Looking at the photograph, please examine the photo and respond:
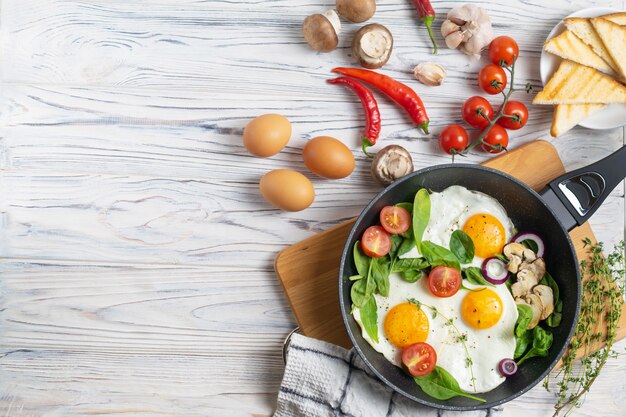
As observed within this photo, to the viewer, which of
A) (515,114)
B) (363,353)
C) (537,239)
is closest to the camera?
(363,353)

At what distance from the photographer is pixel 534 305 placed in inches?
74.8

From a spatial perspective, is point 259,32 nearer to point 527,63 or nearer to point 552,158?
point 527,63

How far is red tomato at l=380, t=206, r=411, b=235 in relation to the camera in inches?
74.2

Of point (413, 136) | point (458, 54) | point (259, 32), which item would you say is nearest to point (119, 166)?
point (259, 32)

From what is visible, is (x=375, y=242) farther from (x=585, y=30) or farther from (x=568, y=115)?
(x=585, y=30)

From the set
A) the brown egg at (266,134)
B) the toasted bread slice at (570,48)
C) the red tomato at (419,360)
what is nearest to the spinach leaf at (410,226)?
the red tomato at (419,360)

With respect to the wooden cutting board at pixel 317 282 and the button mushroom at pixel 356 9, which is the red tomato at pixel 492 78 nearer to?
the button mushroom at pixel 356 9

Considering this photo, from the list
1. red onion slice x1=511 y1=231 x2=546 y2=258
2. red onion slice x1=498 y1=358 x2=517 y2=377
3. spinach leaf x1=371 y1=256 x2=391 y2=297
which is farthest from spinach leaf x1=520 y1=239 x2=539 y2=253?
spinach leaf x1=371 y1=256 x2=391 y2=297

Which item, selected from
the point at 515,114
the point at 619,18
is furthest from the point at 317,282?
the point at 619,18

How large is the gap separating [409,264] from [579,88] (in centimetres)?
84

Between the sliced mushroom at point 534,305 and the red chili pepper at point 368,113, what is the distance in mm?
671

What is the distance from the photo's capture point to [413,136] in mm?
2133

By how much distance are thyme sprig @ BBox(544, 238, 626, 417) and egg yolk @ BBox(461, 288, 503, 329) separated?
299 millimetres

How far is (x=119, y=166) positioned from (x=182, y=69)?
1.31ft
